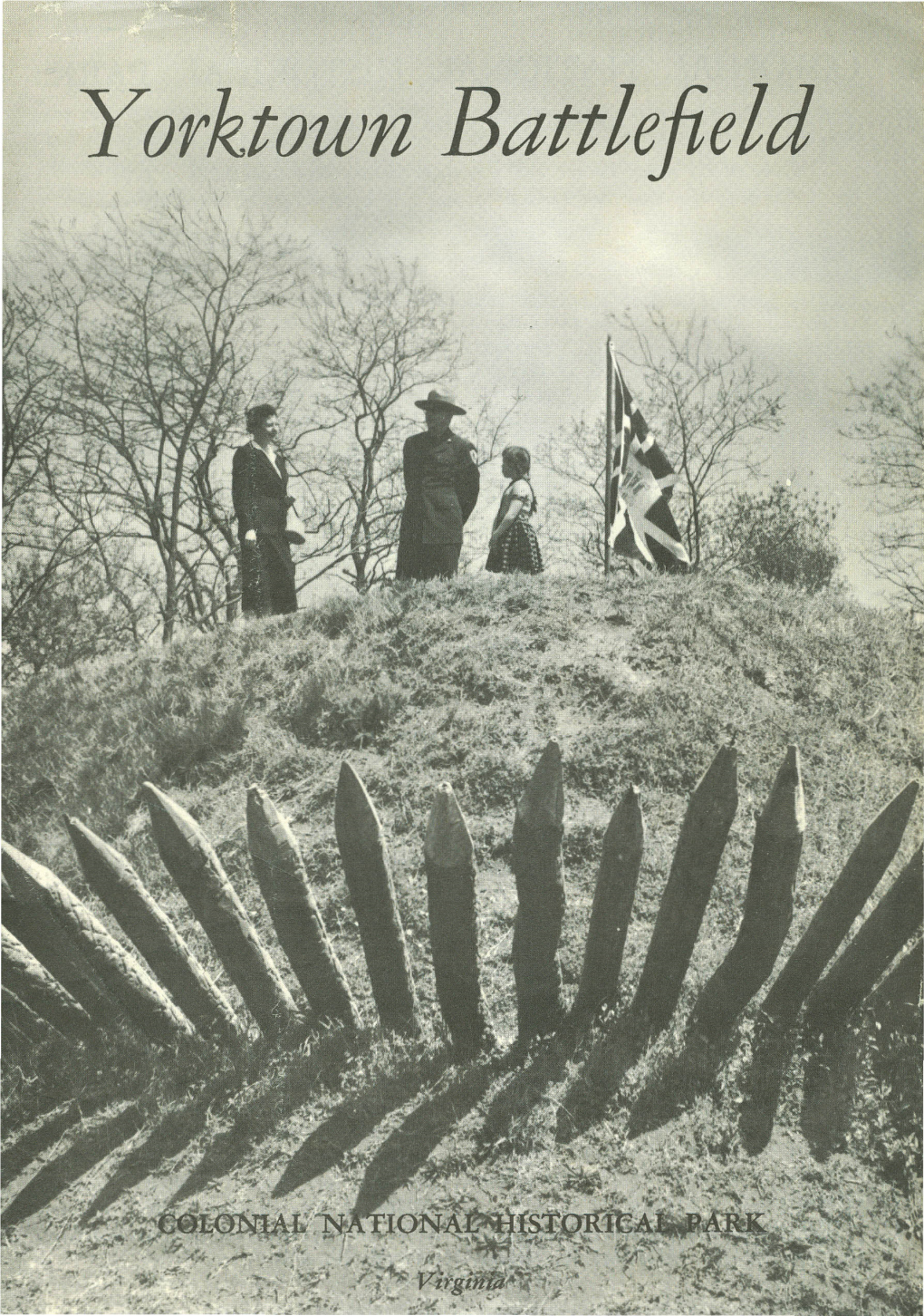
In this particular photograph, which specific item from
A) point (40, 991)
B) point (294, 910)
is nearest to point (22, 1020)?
point (40, 991)

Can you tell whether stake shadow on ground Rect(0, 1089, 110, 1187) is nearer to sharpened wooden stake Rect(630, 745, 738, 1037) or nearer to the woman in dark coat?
sharpened wooden stake Rect(630, 745, 738, 1037)

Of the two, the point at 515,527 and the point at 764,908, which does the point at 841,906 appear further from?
the point at 515,527

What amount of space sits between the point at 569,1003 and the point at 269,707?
4107mm

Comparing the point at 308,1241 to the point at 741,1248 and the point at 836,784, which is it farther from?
the point at 836,784

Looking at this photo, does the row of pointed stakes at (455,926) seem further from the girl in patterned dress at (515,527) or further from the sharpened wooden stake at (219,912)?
the girl in patterned dress at (515,527)

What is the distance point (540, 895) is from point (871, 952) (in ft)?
4.43

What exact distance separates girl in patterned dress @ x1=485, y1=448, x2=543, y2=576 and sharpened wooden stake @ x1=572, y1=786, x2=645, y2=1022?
5.99 m

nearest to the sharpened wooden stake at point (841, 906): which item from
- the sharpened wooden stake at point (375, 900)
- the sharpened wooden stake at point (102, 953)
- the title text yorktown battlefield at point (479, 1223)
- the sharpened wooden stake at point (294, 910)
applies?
the title text yorktown battlefield at point (479, 1223)

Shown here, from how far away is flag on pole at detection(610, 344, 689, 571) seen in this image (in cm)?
930

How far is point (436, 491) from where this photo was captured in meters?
9.16

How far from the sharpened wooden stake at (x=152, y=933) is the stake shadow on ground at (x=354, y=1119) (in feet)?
2.20

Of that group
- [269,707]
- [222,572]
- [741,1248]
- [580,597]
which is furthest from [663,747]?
[222,572]

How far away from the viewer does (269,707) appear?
748 cm

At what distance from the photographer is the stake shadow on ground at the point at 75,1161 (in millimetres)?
A: 3293
